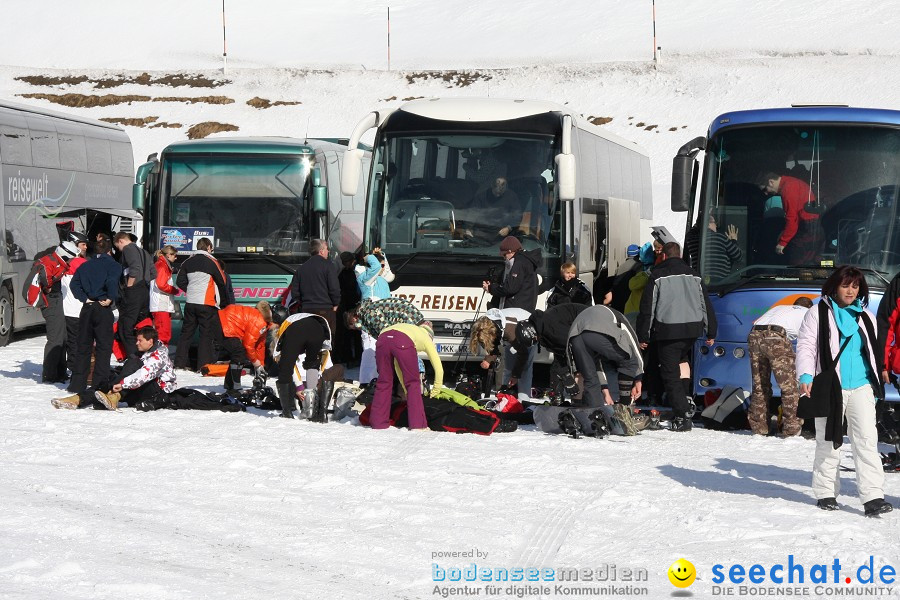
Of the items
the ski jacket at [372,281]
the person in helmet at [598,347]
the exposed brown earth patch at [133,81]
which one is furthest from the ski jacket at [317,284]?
the exposed brown earth patch at [133,81]

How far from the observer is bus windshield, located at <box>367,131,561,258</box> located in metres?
15.4

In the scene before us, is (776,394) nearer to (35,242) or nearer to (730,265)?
(730,265)

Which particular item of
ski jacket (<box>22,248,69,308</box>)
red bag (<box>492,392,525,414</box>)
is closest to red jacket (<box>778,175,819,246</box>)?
red bag (<box>492,392,525,414</box>)

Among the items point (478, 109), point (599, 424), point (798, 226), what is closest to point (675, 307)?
A: point (599, 424)

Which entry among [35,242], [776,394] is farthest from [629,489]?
[35,242]

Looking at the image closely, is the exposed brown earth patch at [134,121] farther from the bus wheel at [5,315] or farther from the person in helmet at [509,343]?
the person in helmet at [509,343]

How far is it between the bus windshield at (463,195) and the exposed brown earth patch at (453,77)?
53978 millimetres

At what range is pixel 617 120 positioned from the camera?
5753cm

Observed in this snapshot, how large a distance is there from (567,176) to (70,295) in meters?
6.05

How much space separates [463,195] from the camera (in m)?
15.5

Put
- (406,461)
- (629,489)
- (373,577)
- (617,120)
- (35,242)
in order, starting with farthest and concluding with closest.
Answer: (617,120) < (35,242) < (406,461) < (629,489) < (373,577)

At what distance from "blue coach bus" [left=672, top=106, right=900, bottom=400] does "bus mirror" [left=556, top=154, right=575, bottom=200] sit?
5.79 ft

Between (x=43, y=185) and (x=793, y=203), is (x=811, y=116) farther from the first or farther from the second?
(x=43, y=185)

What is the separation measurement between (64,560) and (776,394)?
786 cm
